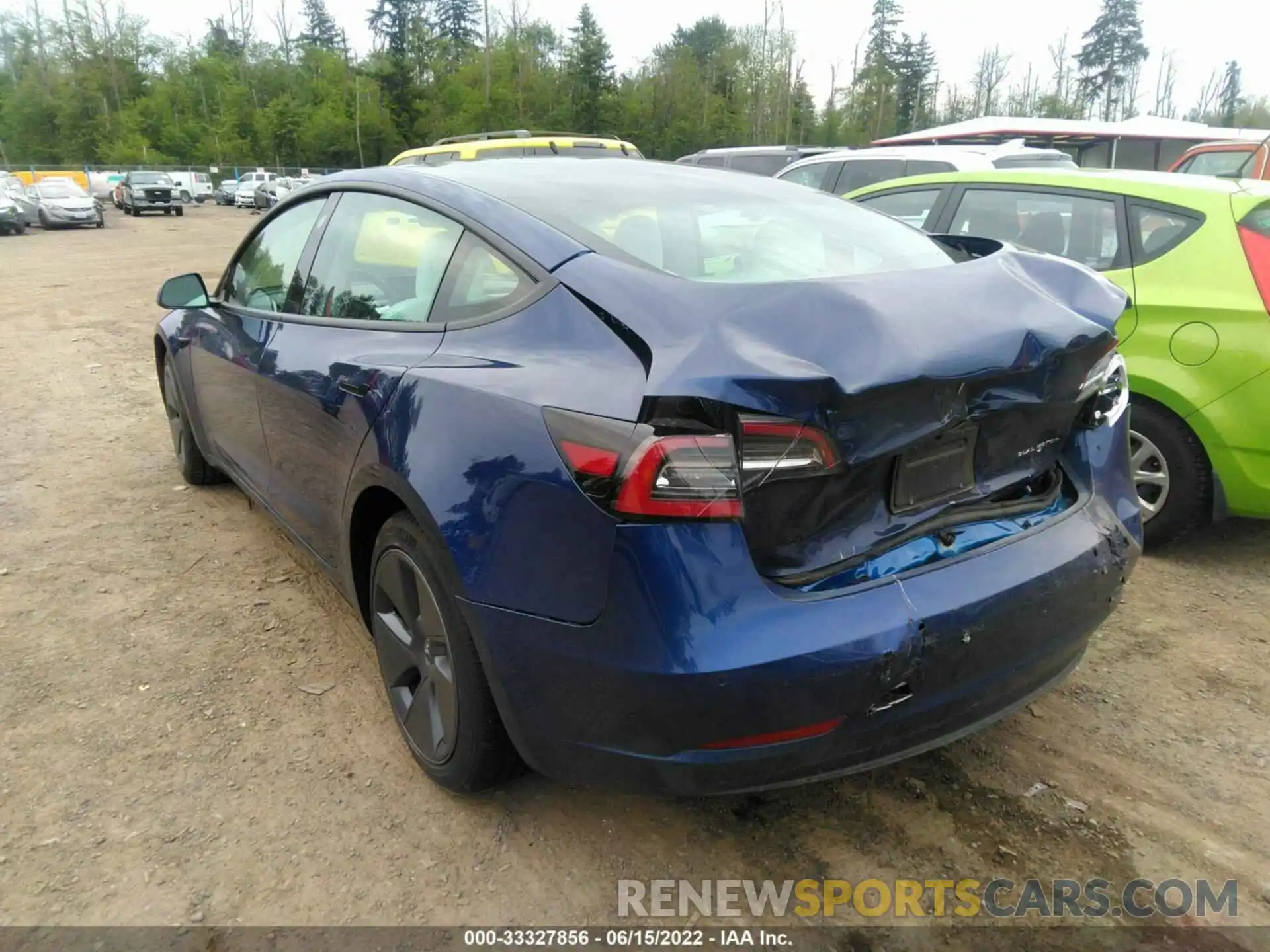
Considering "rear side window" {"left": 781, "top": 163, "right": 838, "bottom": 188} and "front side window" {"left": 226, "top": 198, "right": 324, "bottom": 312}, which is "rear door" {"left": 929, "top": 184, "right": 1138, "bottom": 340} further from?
"rear side window" {"left": 781, "top": 163, "right": 838, "bottom": 188}

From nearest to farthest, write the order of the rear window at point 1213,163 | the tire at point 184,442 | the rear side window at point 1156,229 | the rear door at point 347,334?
the rear door at point 347,334
the rear side window at point 1156,229
the tire at point 184,442
the rear window at point 1213,163

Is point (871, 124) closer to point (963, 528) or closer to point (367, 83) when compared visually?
point (367, 83)

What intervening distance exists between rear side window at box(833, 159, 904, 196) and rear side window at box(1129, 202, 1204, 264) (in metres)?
6.27

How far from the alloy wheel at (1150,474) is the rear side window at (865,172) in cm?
684

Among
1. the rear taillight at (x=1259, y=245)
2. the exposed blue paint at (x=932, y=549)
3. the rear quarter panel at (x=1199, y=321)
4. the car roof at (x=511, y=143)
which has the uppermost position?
the car roof at (x=511, y=143)

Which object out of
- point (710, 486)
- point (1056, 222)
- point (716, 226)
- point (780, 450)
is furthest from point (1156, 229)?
point (710, 486)

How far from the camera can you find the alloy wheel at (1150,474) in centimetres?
376

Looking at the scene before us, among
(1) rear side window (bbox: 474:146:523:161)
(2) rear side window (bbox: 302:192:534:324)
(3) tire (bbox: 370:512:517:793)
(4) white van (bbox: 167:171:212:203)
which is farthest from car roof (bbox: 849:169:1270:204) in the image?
(4) white van (bbox: 167:171:212:203)

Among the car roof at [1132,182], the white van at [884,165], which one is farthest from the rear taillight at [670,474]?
the white van at [884,165]

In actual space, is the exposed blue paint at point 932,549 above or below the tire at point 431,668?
above

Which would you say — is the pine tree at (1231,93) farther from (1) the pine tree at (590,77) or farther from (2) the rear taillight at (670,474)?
(2) the rear taillight at (670,474)

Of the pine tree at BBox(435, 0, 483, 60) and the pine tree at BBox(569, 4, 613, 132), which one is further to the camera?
the pine tree at BBox(435, 0, 483, 60)

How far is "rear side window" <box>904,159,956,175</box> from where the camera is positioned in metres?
9.50
